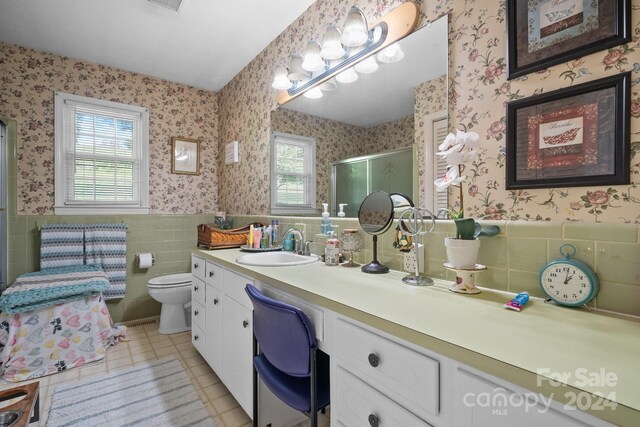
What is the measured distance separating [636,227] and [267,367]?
1304 mm

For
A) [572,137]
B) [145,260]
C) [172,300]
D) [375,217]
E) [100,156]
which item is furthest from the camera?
[145,260]

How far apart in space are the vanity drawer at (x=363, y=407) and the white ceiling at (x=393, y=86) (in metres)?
1.19

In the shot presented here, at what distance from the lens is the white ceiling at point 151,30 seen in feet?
6.74

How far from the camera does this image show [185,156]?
3.30m

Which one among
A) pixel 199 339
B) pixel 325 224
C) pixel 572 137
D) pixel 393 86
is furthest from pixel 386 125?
pixel 199 339

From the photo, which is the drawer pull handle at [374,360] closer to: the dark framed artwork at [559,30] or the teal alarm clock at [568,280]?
the teal alarm clock at [568,280]

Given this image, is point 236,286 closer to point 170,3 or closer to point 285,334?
point 285,334

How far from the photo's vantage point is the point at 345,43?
1633mm

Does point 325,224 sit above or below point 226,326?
above

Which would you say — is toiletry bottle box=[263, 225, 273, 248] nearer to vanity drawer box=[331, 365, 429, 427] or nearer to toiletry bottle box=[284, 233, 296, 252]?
toiletry bottle box=[284, 233, 296, 252]

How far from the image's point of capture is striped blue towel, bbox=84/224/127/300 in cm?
274

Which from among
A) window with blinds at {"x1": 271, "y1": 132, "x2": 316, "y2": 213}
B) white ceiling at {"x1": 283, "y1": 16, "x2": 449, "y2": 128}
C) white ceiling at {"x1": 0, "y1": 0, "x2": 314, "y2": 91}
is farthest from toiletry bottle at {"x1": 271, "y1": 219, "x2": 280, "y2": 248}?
white ceiling at {"x1": 0, "y1": 0, "x2": 314, "y2": 91}

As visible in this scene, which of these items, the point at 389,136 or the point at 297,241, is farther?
the point at 297,241

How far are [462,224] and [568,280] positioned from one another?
329 mm
